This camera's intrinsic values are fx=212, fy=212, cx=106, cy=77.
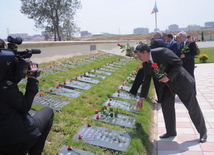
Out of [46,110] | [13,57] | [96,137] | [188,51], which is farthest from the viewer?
[188,51]

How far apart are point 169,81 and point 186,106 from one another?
572 millimetres

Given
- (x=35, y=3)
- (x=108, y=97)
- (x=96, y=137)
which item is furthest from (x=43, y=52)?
(x=35, y=3)

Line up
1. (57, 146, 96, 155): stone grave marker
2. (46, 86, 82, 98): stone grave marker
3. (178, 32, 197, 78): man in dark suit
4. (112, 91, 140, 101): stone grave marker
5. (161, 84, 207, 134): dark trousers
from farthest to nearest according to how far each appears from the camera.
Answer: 1. (178, 32, 197, 78): man in dark suit
2. (112, 91, 140, 101): stone grave marker
3. (46, 86, 82, 98): stone grave marker
4. (161, 84, 207, 134): dark trousers
5. (57, 146, 96, 155): stone grave marker

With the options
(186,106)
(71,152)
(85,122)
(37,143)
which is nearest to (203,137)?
(186,106)

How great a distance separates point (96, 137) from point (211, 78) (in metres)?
7.30

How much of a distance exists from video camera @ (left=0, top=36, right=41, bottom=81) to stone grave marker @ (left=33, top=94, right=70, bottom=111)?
6.89 ft

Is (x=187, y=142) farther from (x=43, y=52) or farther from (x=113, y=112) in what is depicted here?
(x=43, y=52)

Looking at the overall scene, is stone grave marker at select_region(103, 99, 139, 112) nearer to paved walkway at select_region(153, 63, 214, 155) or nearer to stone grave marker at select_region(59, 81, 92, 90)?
paved walkway at select_region(153, 63, 214, 155)

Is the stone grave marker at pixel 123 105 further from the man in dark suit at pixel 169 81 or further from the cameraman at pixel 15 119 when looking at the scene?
the cameraman at pixel 15 119

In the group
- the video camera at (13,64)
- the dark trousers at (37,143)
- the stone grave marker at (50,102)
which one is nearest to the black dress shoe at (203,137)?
the dark trousers at (37,143)

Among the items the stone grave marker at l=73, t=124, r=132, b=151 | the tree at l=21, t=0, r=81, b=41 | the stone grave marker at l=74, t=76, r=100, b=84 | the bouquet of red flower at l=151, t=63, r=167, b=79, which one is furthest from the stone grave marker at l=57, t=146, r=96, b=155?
the tree at l=21, t=0, r=81, b=41

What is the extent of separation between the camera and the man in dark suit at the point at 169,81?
3217 millimetres

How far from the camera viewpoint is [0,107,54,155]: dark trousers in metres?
2.08

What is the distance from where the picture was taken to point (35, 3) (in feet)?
55.3
